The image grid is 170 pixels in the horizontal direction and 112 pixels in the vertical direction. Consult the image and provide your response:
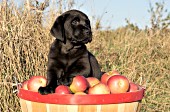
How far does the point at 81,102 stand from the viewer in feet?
8.16

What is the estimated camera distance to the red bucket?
2488mm

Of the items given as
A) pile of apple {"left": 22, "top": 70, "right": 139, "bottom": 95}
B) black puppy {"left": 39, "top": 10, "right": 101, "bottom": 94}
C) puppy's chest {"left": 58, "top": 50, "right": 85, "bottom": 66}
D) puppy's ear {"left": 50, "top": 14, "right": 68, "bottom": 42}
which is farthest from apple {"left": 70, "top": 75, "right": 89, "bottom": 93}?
puppy's ear {"left": 50, "top": 14, "right": 68, "bottom": 42}

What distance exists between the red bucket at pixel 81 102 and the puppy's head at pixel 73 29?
2.01ft

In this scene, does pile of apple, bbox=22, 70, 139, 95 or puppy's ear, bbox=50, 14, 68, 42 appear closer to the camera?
pile of apple, bbox=22, 70, 139, 95

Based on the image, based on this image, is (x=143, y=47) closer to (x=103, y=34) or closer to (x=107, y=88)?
(x=103, y=34)

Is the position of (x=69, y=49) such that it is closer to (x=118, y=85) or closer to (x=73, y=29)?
(x=73, y=29)

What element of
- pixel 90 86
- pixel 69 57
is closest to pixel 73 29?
pixel 69 57

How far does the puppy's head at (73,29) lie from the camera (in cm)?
302

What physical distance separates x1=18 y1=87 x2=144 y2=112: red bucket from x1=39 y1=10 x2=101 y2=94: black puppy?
0.32 m

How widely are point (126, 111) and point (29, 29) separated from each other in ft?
5.97

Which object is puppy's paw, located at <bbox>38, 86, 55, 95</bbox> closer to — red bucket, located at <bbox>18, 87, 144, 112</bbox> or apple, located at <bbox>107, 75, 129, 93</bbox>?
red bucket, located at <bbox>18, 87, 144, 112</bbox>

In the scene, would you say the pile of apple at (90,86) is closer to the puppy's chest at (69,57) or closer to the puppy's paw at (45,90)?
the puppy's paw at (45,90)

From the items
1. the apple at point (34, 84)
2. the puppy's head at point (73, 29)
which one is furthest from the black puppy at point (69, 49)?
the apple at point (34, 84)

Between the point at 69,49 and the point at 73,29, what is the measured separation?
0.17m
